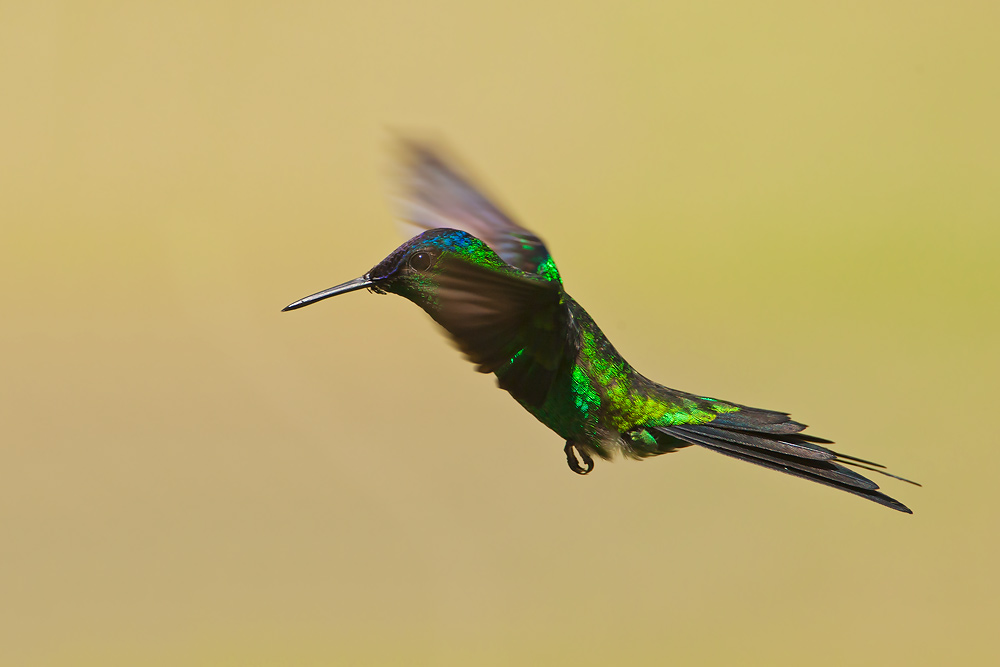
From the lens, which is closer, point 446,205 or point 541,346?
point 541,346

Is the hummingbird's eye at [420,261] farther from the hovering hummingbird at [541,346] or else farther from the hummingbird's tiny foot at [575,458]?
the hummingbird's tiny foot at [575,458]

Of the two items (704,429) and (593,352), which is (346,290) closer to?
(593,352)

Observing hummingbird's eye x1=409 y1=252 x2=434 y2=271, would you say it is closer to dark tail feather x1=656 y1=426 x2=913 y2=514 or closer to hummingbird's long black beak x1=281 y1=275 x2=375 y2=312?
hummingbird's long black beak x1=281 y1=275 x2=375 y2=312

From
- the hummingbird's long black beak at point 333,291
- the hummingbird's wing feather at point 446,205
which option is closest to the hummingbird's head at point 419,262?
the hummingbird's long black beak at point 333,291

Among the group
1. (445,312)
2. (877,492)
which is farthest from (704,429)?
(445,312)

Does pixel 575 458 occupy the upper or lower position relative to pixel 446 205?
lower

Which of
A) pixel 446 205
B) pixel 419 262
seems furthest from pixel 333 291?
pixel 446 205

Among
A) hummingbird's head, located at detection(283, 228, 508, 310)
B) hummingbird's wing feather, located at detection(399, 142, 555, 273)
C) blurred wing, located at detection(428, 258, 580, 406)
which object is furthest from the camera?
hummingbird's wing feather, located at detection(399, 142, 555, 273)

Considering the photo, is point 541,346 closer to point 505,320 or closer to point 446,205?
point 505,320

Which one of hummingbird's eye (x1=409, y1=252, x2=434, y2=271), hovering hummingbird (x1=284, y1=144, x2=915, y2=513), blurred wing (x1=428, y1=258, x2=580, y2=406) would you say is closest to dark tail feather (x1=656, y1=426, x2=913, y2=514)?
hovering hummingbird (x1=284, y1=144, x2=915, y2=513)
